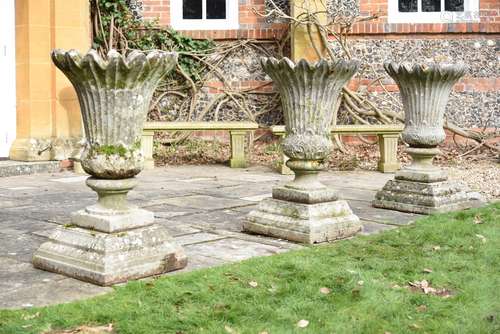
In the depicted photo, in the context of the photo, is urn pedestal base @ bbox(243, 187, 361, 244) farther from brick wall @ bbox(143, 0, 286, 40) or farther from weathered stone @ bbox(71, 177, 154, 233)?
brick wall @ bbox(143, 0, 286, 40)

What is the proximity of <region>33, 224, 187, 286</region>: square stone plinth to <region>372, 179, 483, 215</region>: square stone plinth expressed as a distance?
9.37 ft

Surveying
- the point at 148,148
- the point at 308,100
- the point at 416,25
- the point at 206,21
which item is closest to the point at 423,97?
the point at 308,100

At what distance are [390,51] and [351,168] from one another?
309cm

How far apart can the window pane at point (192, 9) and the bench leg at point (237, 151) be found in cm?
328

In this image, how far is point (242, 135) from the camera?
10.3 meters

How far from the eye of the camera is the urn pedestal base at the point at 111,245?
154 inches

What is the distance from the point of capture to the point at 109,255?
3.92 meters

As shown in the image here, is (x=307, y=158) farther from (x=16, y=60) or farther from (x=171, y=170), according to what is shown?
(x=16, y=60)

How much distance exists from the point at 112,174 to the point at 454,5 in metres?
9.90

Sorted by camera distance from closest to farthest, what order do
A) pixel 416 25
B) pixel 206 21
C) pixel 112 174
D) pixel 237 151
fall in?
1. pixel 112 174
2. pixel 237 151
3. pixel 416 25
4. pixel 206 21

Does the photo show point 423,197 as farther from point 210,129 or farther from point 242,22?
point 242,22

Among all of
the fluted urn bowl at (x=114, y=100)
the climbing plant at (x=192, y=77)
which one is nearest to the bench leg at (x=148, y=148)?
the climbing plant at (x=192, y=77)

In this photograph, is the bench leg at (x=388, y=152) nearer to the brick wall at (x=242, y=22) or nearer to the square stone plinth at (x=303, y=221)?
the brick wall at (x=242, y=22)

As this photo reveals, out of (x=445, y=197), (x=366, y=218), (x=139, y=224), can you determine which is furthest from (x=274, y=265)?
(x=445, y=197)
